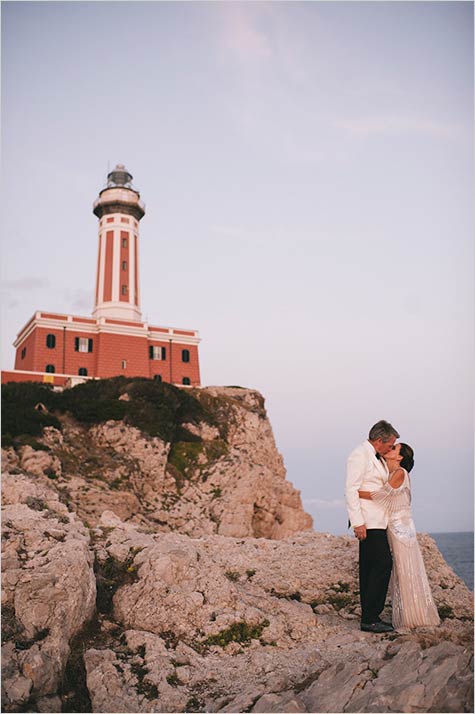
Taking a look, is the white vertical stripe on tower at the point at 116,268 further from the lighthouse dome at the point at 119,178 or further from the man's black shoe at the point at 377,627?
the man's black shoe at the point at 377,627

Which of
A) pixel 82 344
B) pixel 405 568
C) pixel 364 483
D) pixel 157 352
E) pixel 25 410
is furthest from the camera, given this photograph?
pixel 157 352

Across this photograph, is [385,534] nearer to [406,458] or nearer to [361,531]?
[361,531]

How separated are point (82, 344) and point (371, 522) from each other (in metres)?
34.2

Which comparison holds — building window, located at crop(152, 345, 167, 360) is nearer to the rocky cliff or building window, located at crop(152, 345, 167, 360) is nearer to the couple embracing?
the rocky cliff

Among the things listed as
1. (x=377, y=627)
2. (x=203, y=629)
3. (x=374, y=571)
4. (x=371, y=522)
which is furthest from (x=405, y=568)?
(x=203, y=629)

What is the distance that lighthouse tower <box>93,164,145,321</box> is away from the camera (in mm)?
42156

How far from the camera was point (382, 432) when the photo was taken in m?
6.29

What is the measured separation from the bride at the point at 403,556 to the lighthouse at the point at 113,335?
3086cm

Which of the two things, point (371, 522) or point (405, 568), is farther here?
point (371, 522)

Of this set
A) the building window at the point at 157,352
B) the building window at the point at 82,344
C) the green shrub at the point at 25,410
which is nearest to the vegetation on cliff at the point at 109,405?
the green shrub at the point at 25,410

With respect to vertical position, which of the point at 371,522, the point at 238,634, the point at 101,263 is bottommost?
the point at 238,634

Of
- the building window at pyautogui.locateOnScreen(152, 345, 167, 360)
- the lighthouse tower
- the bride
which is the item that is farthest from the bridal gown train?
the lighthouse tower

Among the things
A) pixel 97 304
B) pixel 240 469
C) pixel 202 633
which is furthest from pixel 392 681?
pixel 97 304

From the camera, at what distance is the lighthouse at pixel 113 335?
3675 cm
